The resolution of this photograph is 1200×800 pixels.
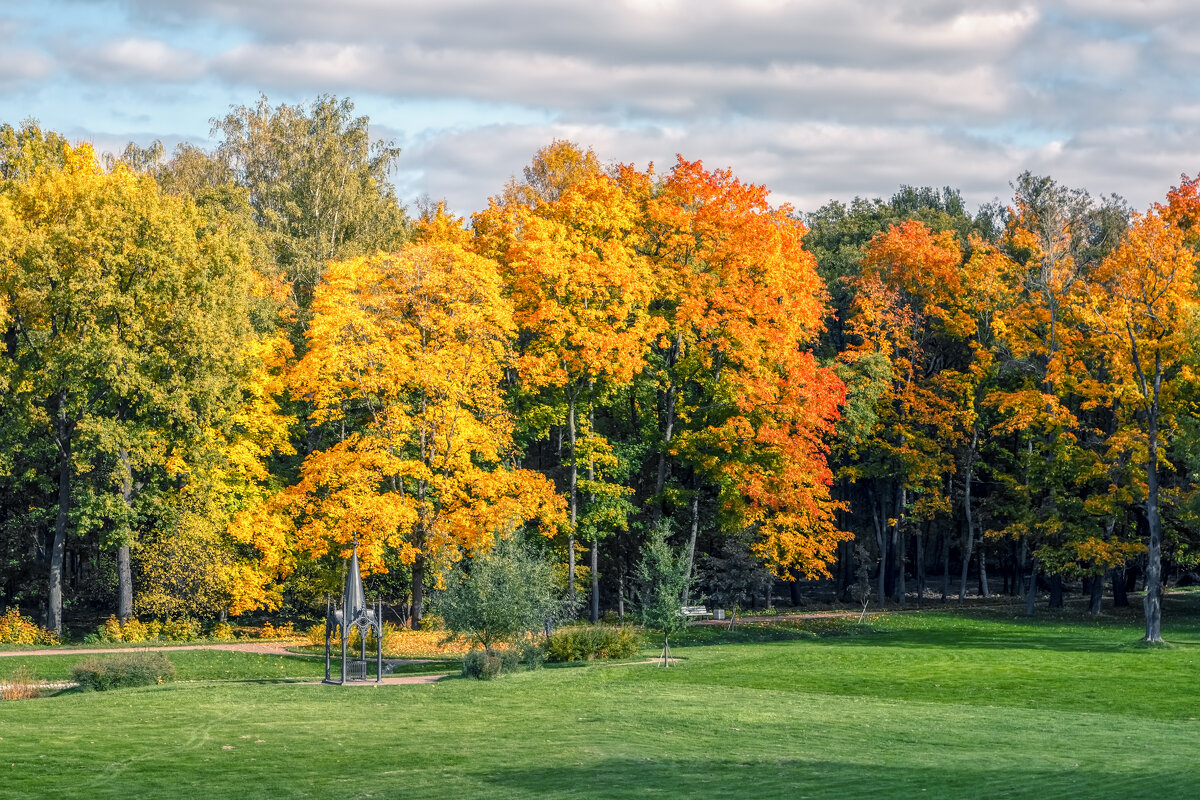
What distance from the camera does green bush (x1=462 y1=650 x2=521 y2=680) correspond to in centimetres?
3092

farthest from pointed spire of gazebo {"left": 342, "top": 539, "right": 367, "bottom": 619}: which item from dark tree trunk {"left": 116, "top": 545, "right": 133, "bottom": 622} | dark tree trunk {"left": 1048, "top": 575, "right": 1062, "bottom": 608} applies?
dark tree trunk {"left": 1048, "top": 575, "right": 1062, "bottom": 608}

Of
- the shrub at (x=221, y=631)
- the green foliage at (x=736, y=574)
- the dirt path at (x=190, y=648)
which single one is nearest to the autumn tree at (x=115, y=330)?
the shrub at (x=221, y=631)

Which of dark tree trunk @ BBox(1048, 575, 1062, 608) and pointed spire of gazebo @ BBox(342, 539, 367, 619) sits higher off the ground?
pointed spire of gazebo @ BBox(342, 539, 367, 619)

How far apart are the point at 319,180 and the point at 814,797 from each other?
49.4m

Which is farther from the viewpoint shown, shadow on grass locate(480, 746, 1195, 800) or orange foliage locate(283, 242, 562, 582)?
orange foliage locate(283, 242, 562, 582)

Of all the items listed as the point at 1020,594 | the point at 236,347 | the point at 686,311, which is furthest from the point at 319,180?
the point at 1020,594

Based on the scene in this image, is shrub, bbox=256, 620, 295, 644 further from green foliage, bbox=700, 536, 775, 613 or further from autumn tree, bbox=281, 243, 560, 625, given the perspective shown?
green foliage, bbox=700, 536, 775, 613

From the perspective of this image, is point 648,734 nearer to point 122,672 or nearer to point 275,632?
point 122,672

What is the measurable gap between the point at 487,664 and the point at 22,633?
1993cm

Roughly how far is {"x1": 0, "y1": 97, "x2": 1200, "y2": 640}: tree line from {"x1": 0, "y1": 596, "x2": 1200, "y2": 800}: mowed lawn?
10376mm

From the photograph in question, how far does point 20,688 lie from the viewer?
97.2 ft

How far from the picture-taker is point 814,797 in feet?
51.5

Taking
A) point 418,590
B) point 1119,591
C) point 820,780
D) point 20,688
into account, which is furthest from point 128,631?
point 1119,591

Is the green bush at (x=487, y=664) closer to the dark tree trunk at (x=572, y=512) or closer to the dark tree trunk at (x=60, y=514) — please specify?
the dark tree trunk at (x=572, y=512)
